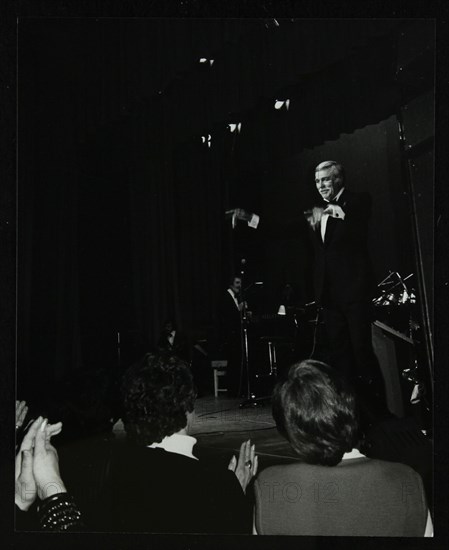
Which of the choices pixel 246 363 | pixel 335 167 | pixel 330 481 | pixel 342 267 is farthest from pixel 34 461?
pixel 335 167

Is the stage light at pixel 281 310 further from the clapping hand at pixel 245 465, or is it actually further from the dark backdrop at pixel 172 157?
the clapping hand at pixel 245 465

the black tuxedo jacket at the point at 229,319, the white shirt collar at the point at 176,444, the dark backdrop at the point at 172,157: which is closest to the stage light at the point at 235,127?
the dark backdrop at the point at 172,157

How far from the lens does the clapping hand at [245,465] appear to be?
8.21 ft

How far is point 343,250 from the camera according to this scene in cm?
262

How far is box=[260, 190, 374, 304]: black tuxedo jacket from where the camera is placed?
259 centimetres

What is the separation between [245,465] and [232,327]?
514 millimetres

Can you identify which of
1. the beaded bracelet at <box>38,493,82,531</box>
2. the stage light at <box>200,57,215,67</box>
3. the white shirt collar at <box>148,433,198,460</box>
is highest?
the stage light at <box>200,57,215,67</box>

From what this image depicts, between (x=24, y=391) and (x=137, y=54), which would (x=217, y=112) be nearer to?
(x=137, y=54)

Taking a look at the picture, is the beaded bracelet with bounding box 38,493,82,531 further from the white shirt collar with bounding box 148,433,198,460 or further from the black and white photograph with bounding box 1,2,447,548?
the white shirt collar with bounding box 148,433,198,460

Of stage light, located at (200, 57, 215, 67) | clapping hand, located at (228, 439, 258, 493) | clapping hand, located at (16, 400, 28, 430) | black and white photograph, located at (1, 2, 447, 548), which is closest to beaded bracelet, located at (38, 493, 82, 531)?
black and white photograph, located at (1, 2, 447, 548)

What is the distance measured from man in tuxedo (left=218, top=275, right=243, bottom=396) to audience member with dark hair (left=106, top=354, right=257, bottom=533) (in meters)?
0.18

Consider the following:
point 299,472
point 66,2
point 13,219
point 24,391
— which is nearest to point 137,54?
point 66,2

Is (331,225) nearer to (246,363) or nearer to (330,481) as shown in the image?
(246,363)

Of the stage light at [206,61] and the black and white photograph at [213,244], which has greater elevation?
the stage light at [206,61]
